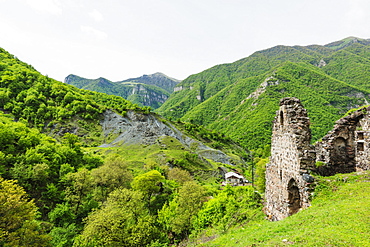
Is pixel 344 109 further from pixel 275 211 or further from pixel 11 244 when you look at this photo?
pixel 11 244

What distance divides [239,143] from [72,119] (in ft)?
367

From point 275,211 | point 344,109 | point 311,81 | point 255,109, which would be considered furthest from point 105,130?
point 311,81

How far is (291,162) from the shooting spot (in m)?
12.8

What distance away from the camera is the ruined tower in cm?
1181

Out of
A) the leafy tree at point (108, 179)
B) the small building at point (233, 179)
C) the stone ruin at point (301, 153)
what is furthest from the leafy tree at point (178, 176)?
the stone ruin at point (301, 153)

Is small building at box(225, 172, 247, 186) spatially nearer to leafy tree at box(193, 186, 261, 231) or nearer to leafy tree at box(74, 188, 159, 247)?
leafy tree at box(193, 186, 261, 231)

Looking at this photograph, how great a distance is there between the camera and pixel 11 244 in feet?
60.3

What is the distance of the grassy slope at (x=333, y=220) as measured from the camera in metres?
6.71

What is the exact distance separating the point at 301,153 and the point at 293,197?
10.9ft

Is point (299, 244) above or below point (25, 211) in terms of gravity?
above

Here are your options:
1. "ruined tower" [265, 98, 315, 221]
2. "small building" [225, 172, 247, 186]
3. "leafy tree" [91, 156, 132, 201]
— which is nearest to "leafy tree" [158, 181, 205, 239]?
"leafy tree" [91, 156, 132, 201]

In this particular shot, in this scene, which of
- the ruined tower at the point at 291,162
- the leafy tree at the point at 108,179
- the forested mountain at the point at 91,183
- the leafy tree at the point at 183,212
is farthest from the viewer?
the leafy tree at the point at 108,179

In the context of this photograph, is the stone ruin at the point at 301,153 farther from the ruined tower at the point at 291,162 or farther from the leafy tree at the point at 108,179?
the leafy tree at the point at 108,179

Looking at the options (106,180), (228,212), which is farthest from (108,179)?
(228,212)
